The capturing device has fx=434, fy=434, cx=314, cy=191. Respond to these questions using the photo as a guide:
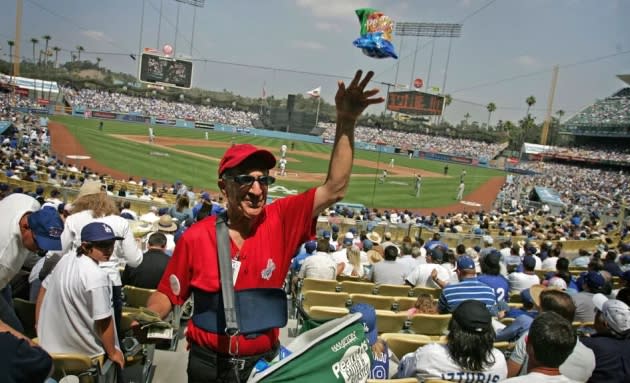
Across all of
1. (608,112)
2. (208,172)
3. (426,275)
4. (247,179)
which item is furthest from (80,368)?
(608,112)

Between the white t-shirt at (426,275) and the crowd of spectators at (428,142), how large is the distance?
59.0 metres

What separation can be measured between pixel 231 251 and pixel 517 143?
100 meters

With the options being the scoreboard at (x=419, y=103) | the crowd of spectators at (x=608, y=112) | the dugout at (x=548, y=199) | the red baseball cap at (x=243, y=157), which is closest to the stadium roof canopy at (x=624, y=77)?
the crowd of spectators at (x=608, y=112)

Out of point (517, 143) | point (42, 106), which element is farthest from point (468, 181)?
point (517, 143)

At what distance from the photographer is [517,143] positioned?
92.1m

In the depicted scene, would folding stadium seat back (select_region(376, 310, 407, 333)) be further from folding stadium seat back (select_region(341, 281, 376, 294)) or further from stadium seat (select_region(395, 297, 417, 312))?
folding stadium seat back (select_region(341, 281, 376, 294))

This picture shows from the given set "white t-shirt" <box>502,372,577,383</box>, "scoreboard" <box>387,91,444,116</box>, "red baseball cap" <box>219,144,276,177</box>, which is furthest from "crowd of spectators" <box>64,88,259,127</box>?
"white t-shirt" <box>502,372,577,383</box>

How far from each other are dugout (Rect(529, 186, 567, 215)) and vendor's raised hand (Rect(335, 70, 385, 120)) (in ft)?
98.0

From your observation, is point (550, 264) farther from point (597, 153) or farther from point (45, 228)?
point (597, 153)

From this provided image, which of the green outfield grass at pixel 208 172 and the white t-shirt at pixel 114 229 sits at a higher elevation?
the white t-shirt at pixel 114 229

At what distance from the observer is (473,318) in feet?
9.84

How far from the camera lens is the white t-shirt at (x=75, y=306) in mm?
3092

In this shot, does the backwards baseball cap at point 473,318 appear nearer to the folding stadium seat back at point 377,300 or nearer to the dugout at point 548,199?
the folding stadium seat back at point 377,300

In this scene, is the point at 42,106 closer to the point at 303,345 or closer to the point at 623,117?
the point at 303,345
